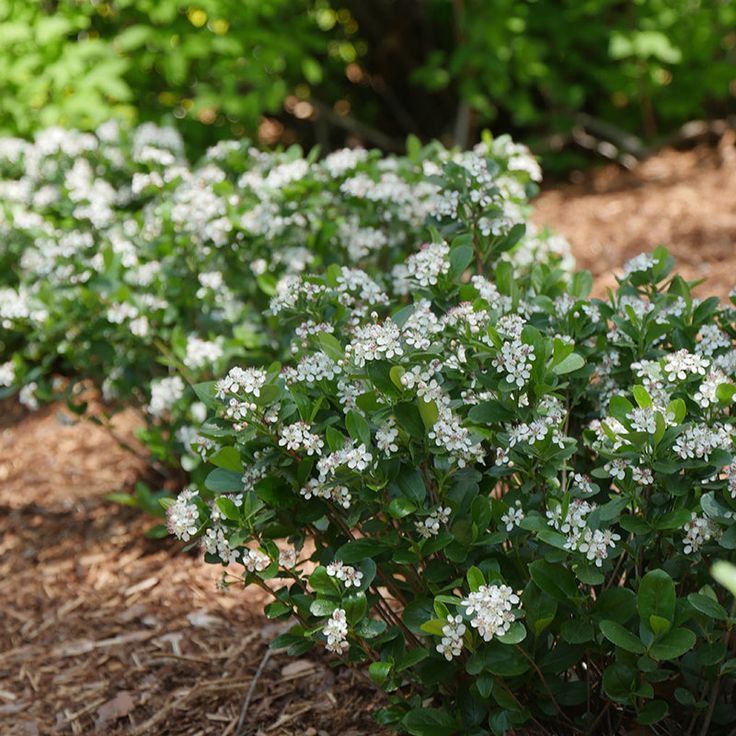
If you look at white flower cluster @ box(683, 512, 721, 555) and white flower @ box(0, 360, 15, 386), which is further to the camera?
white flower @ box(0, 360, 15, 386)

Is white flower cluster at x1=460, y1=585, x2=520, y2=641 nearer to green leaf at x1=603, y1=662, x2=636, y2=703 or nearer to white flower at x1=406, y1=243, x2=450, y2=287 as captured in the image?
green leaf at x1=603, y1=662, x2=636, y2=703

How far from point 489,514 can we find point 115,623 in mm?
1529

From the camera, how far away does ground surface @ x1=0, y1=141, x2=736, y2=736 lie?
2.41 meters

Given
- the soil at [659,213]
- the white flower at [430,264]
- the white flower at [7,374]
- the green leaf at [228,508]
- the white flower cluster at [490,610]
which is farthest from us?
the soil at [659,213]

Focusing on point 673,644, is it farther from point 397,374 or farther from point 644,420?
point 397,374

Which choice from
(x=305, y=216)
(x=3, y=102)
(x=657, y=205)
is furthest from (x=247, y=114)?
(x=305, y=216)

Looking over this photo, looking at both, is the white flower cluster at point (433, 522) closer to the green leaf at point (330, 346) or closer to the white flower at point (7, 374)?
the green leaf at point (330, 346)

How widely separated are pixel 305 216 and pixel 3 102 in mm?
2585

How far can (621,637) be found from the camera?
1.61m

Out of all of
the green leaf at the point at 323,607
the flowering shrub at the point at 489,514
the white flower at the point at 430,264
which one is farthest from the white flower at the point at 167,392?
the green leaf at the point at 323,607

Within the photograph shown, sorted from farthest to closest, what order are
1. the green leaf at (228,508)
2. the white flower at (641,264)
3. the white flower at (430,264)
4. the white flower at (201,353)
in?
the white flower at (201,353), the white flower at (641,264), the white flower at (430,264), the green leaf at (228,508)

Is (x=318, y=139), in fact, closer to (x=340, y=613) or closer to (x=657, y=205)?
(x=657, y=205)

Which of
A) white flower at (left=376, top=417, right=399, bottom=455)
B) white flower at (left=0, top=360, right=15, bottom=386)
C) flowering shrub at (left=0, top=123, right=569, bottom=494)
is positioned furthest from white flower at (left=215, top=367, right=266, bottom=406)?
white flower at (left=0, top=360, right=15, bottom=386)

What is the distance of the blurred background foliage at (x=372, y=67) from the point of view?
16.1 feet
